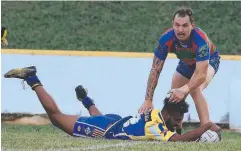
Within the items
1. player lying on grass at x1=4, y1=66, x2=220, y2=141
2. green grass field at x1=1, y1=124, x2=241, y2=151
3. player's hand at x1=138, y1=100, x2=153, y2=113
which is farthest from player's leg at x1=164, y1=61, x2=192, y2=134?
green grass field at x1=1, y1=124, x2=241, y2=151

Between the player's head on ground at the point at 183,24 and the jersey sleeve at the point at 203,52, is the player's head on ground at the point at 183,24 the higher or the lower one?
the higher one

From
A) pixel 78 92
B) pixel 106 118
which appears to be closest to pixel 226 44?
pixel 78 92

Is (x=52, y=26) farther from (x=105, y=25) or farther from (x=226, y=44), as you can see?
(x=226, y=44)

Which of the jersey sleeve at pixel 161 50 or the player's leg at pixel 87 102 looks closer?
the jersey sleeve at pixel 161 50

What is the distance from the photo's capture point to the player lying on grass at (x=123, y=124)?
9.24 meters

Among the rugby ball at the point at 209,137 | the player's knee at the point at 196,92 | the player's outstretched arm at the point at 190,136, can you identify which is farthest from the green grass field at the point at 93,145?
the player's knee at the point at 196,92

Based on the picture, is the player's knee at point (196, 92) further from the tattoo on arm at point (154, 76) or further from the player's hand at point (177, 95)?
the player's hand at point (177, 95)

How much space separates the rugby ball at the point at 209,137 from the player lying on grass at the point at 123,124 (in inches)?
1.6

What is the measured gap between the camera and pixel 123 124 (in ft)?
31.4

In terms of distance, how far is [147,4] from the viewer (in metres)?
19.2

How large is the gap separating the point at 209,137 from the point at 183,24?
4.62 ft

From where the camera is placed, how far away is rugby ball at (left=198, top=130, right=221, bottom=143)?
912cm

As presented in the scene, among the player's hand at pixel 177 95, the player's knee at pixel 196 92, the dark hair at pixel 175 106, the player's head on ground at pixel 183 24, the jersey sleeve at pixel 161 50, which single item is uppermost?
the player's head on ground at pixel 183 24

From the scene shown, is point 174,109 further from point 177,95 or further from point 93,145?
point 93,145
